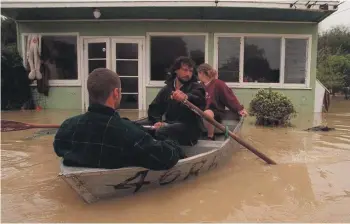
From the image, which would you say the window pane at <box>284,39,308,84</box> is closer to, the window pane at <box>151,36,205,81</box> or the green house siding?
the window pane at <box>151,36,205,81</box>

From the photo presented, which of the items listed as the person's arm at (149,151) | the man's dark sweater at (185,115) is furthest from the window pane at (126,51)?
the person's arm at (149,151)

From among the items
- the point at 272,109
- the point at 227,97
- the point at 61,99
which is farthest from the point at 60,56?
the point at 227,97

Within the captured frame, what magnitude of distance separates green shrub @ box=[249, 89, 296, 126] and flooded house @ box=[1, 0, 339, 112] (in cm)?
253

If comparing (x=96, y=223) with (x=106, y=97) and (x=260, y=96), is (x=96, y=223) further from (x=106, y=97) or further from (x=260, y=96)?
(x=260, y=96)

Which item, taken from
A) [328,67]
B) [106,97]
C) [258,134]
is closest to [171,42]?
[258,134]

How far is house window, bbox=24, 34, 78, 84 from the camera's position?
1147cm

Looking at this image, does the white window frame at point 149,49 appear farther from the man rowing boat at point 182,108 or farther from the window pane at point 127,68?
the man rowing boat at point 182,108

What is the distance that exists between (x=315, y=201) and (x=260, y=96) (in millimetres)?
5288

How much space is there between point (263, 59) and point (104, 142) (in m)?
8.95

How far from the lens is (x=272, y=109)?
333 inches

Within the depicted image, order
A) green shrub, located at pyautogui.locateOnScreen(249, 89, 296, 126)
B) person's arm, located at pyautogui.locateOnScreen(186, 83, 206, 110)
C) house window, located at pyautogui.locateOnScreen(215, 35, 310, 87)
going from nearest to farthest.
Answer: person's arm, located at pyautogui.locateOnScreen(186, 83, 206, 110)
green shrub, located at pyautogui.locateOnScreen(249, 89, 296, 126)
house window, located at pyautogui.locateOnScreen(215, 35, 310, 87)

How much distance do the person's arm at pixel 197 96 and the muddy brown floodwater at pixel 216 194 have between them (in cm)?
87

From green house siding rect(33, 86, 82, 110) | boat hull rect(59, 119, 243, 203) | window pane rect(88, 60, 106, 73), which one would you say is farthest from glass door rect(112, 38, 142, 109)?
boat hull rect(59, 119, 243, 203)

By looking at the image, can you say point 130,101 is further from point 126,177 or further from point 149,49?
point 126,177
